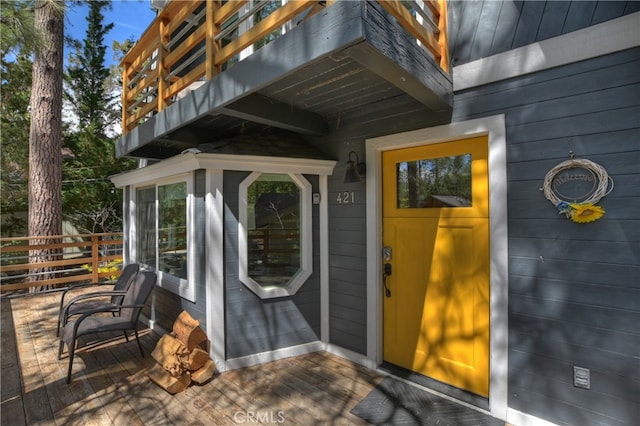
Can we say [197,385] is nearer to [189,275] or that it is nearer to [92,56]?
[189,275]

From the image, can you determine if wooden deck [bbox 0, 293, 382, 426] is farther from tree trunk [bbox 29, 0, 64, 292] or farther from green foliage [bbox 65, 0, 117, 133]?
green foliage [bbox 65, 0, 117, 133]

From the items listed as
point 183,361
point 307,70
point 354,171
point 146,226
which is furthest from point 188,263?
point 307,70

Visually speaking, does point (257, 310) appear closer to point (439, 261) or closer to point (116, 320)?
point (116, 320)

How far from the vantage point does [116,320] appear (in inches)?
136

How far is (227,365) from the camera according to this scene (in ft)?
10.6

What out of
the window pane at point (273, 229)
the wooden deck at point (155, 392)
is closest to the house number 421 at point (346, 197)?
the window pane at point (273, 229)

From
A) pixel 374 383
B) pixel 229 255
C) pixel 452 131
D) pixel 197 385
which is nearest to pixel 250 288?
pixel 229 255

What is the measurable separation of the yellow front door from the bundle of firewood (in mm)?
1659

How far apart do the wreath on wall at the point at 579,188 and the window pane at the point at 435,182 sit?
0.60 meters

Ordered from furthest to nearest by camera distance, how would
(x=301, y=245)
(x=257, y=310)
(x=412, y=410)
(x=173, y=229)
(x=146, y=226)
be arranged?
(x=146, y=226), (x=173, y=229), (x=301, y=245), (x=257, y=310), (x=412, y=410)

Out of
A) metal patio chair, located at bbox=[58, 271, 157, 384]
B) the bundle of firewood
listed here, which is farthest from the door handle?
metal patio chair, located at bbox=[58, 271, 157, 384]

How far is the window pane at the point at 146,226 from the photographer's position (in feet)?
14.9

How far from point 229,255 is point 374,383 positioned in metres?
1.71
